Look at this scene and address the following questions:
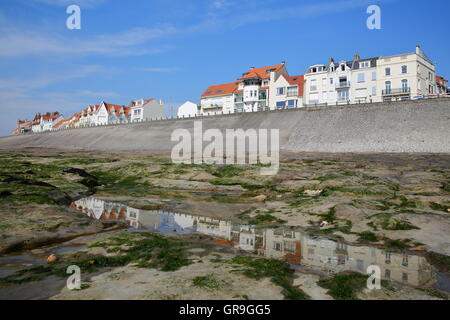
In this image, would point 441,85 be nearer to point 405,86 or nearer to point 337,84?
point 405,86

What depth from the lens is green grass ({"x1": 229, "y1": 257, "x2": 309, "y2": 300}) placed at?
6.32 m

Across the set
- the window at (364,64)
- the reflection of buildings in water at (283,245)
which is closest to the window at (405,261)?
the reflection of buildings in water at (283,245)

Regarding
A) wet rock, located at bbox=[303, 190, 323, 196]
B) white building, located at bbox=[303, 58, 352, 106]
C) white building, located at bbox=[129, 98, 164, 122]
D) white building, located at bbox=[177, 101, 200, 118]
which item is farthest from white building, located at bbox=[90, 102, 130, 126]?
wet rock, located at bbox=[303, 190, 323, 196]

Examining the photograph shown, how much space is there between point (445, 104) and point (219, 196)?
44.4m

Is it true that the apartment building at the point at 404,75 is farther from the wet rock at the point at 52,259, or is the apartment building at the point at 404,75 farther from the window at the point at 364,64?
the wet rock at the point at 52,259

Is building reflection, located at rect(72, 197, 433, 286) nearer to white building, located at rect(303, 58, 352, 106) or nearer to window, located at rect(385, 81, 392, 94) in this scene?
white building, located at rect(303, 58, 352, 106)

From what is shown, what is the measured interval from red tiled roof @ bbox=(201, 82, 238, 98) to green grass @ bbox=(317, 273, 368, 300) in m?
90.4

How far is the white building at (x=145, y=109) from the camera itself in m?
120

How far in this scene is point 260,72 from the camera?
305 feet

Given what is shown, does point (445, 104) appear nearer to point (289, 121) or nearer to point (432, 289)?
point (289, 121)
